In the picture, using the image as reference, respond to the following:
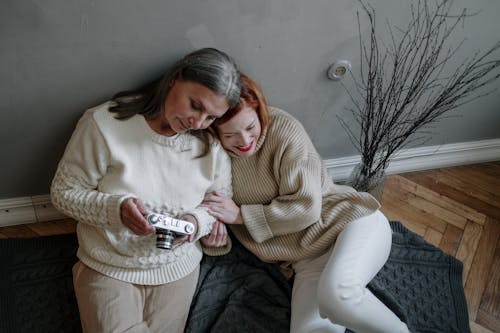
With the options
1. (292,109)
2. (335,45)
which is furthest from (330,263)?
(335,45)

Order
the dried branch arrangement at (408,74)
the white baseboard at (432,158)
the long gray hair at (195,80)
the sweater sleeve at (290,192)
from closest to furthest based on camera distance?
the long gray hair at (195,80), the sweater sleeve at (290,192), the dried branch arrangement at (408,74), the white baseboard at (432,158)

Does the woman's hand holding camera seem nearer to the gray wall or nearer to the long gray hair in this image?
the long gray hair

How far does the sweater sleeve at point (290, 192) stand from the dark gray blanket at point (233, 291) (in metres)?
0.17

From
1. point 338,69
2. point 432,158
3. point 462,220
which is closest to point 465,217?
point 462,220

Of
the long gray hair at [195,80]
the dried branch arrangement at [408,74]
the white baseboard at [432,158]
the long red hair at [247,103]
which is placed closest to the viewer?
the long gray hair at [195,80]

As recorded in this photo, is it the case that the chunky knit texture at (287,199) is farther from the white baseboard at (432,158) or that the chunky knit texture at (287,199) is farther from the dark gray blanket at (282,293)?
the white baseboard at (432,158)

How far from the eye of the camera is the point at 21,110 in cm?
123

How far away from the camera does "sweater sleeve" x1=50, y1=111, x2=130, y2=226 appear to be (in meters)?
1.09

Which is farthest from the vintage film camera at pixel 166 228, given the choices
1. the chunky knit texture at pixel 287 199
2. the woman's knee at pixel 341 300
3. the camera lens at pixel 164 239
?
the woman's knee at pixel 341 300

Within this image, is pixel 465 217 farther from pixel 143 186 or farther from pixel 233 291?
pixel 143 186

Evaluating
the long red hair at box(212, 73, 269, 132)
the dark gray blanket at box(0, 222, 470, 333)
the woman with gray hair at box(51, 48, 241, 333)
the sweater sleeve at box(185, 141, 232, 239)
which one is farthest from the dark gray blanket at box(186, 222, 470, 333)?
the long red hair at box(212, 73, 269, 132)

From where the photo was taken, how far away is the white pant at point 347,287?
3.68ft

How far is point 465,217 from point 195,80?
128cm

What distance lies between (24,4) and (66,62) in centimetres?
17
